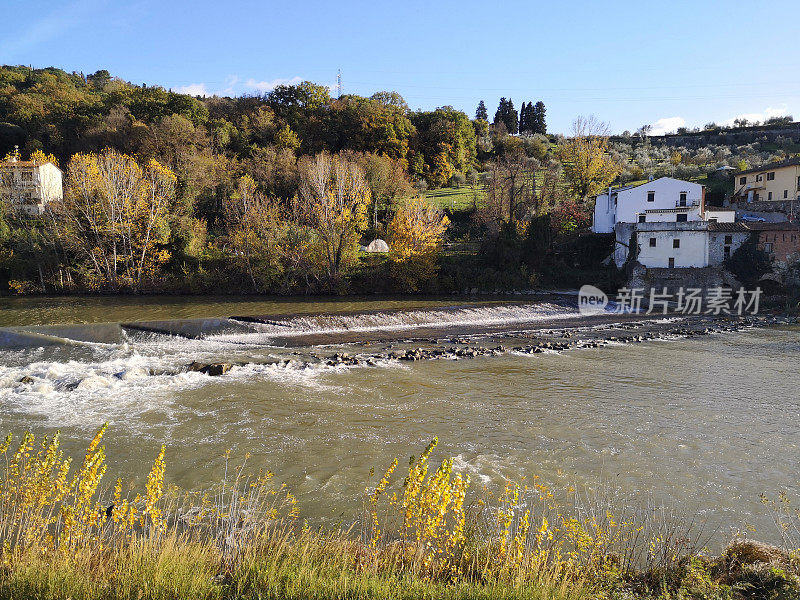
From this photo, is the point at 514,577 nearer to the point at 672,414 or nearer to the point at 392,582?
the point at 392,582

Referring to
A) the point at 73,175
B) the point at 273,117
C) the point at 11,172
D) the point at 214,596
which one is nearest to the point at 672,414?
the point at 214,596

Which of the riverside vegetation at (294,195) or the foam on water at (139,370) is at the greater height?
the riverside vegetation at (294,195)

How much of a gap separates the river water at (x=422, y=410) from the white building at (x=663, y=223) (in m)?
14.4

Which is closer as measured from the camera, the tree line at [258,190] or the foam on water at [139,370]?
the foam on water at [139,370]

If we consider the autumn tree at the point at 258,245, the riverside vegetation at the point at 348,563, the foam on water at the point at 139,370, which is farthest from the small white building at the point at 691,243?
the riverside vegetation at the point at 348,563

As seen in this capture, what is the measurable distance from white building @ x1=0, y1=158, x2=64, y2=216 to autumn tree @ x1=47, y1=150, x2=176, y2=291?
471 centimetres

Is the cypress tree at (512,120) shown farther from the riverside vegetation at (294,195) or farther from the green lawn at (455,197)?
the green lawn at (455,197)

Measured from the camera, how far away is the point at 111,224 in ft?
102

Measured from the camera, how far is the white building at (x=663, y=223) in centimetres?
3453

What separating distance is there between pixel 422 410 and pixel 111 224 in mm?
27457

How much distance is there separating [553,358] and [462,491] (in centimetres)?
1419

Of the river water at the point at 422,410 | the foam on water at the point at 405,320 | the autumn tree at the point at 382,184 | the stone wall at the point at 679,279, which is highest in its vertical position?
the autumn tree at the point at 382,184

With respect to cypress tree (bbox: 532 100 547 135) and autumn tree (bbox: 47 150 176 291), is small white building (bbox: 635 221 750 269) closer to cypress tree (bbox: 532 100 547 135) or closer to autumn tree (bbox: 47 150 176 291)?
autumn tree (bbox: 47 150 176 291)

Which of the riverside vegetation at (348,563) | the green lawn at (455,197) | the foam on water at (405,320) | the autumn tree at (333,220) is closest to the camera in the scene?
the riverside vegetation at (348,563)
